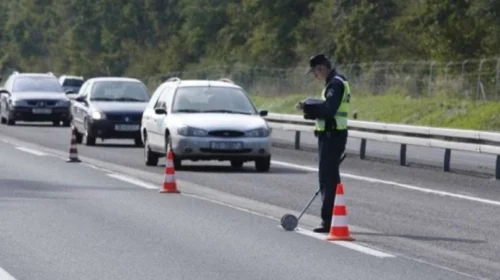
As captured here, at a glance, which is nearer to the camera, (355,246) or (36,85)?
(355,246)

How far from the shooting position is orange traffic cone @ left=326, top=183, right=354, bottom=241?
14297mm

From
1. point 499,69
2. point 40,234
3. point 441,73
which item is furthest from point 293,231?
point 441,73

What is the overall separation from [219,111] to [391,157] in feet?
16.1

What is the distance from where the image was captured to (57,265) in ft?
40.3

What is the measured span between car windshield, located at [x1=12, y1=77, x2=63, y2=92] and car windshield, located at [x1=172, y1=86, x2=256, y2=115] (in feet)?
67.9

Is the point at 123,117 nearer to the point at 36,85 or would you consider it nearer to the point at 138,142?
the point at 138,142

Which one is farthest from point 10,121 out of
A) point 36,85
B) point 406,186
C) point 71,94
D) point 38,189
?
point 406,186

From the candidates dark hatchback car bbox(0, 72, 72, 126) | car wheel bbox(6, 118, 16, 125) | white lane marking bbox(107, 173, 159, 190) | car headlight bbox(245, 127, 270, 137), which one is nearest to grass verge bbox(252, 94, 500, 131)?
dark hatchback car bbox(0, 72, 72, 126)

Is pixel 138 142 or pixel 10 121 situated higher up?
pixel 138 142

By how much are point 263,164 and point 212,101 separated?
5.16 ft

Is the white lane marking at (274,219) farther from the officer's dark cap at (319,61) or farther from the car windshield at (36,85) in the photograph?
the car windshield at (36,85)

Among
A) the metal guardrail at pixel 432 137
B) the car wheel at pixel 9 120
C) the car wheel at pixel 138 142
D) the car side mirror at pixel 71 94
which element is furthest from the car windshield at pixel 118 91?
the car wheel at pixel 9 120

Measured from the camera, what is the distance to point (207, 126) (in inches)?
962

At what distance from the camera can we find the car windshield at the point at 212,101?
25453 millimetres
